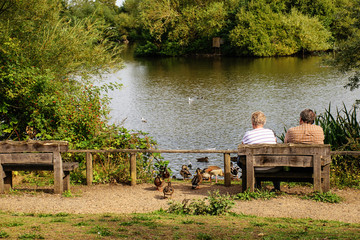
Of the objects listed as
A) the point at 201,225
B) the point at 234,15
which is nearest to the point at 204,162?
the point at 201,225

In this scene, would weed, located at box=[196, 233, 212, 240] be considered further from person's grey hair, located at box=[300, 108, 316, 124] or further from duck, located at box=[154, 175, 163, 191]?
duck, located at box=[154, 175, 163, 191]

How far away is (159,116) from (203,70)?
78.7 ft

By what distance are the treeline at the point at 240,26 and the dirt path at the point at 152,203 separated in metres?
55.1

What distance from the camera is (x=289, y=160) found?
8719 mm

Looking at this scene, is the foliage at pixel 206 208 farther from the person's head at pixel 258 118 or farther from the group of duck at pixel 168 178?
the person's head at pixel 258 118

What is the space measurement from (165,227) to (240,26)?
61700mm

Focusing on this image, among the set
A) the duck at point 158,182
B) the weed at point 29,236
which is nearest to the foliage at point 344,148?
the duck at point 158,182

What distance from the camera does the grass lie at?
6.07 m

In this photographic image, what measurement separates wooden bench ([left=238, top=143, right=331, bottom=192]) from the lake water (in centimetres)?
846

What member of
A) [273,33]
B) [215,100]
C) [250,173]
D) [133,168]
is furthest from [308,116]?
[273,33]

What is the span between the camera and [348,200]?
9047 millimetres

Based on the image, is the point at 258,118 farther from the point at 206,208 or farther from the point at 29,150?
the point at 29,150

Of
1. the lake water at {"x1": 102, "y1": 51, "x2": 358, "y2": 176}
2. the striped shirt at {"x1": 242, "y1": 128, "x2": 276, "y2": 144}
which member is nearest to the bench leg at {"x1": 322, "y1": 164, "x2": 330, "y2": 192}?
the striped shirt at {"x1": 242, "y1": 128, "x2": 276, "y2": 144}

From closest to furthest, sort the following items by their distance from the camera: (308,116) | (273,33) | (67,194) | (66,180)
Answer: (308,116) → (67,194) → (66,180) → (273,33)
